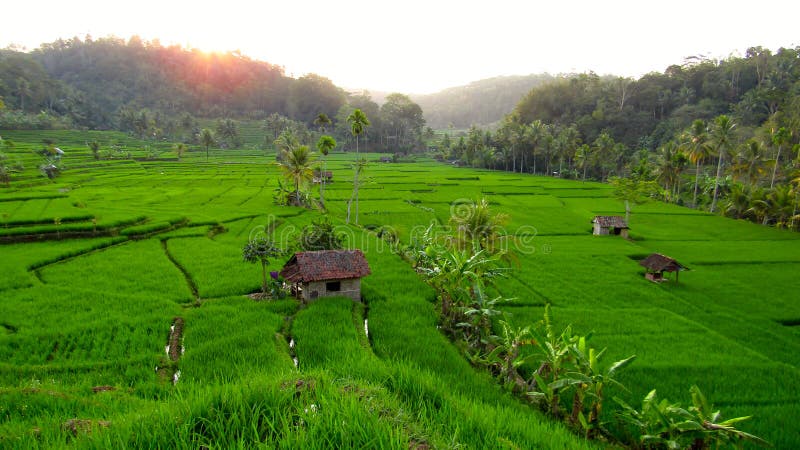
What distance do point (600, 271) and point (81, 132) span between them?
74.6 m

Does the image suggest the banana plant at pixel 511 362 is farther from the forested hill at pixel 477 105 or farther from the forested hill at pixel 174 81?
the forested hill at pixel 477 105

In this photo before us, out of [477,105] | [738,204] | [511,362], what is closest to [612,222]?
[738,204]

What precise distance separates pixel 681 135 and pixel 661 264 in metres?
37.2

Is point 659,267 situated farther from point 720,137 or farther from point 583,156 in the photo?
point 583,156

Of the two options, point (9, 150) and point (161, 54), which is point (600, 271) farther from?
point (161, 54)

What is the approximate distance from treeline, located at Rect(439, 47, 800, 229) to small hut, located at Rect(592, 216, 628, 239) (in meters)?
11.4

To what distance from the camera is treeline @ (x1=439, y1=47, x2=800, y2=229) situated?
34719 millimetres

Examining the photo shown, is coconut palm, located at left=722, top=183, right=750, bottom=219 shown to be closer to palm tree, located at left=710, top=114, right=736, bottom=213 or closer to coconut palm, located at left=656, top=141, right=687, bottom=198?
palm tree, located at left=710, top=114, right=736, bottom=213

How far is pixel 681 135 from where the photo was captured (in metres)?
45.9

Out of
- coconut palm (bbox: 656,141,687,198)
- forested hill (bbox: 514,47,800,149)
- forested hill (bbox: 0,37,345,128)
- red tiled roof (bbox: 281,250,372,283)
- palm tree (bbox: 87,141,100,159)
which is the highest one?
forested hill (bbox: 0,37,345,128)

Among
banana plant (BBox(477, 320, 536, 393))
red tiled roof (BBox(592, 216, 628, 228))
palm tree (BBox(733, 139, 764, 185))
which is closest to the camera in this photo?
banana plant (BBox(477, 320, 536, 393))

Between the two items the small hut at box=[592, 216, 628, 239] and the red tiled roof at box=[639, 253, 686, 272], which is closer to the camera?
the red tiled roof at box=[639, 253, 686, 272]

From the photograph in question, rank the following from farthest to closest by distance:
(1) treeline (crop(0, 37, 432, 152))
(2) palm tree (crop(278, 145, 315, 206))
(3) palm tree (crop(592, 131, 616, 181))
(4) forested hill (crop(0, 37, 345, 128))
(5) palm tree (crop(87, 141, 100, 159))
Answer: (4) forested hill (crop(0, 37, 345, 128))
(1) treeline (crop(0, 37, 432, 152))
(3) palm tree (crop(592, 131, 616, 181))
(5) palm tree (crop(87, 141, 100, 159))
(2) palm tree (crop(278, 145, 315, 206))

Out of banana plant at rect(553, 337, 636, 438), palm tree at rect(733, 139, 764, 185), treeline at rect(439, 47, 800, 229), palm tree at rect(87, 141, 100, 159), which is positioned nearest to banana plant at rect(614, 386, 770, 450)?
banana plant at rect(553, 337, 636, 438)
